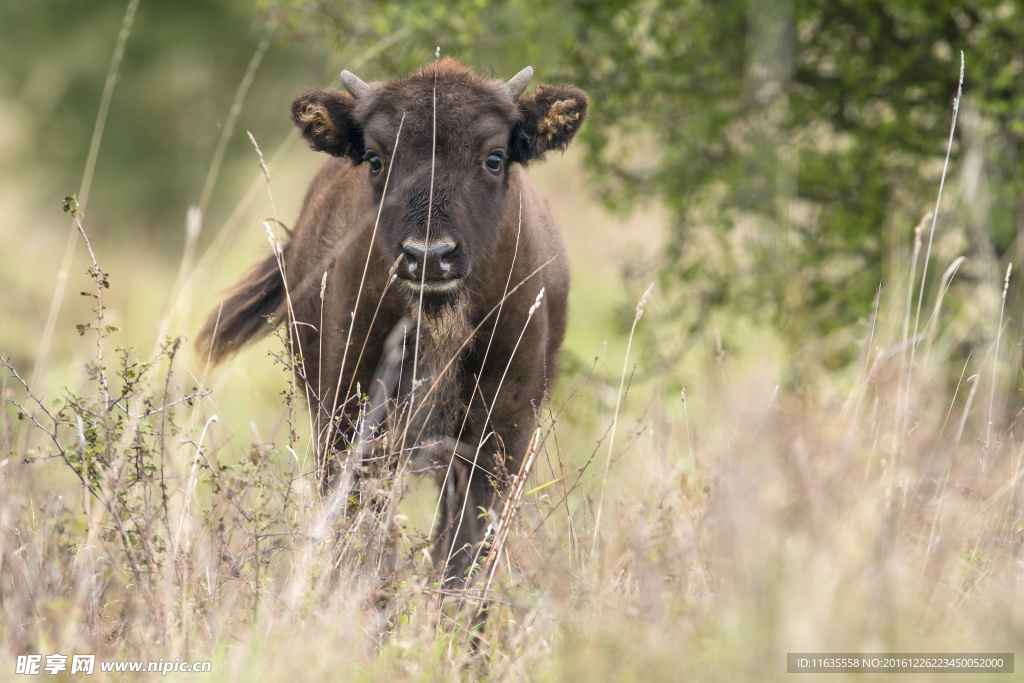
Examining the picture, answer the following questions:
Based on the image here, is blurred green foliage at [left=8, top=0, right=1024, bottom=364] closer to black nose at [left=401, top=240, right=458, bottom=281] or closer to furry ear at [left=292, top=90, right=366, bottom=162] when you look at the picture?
furry ear at [left=292, top=90, right=366, bottom=162]

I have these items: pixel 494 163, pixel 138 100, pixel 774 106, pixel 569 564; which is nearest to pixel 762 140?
pixel 774 106

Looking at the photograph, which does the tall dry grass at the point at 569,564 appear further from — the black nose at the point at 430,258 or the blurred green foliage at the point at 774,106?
the blurred green foliage at the point at 774,106

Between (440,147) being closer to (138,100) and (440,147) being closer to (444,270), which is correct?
(444,270)

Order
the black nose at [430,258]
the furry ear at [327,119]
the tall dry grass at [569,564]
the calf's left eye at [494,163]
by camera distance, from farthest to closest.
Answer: the furry ear at [327,119] < the calf's left eye at [494,163] < the black nose at [430,258] < the tall dry grass at [569,564]

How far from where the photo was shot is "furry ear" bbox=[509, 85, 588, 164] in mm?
5344

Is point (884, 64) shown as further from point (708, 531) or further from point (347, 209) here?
point (708, 531)

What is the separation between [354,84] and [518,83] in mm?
933

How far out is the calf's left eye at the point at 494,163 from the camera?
16.9 feet

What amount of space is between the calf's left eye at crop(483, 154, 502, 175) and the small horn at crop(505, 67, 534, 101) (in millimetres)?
416

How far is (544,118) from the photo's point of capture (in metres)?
5.36

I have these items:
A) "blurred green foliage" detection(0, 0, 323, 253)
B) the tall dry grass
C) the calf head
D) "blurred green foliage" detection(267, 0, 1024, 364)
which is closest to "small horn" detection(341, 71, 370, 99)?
the calf head

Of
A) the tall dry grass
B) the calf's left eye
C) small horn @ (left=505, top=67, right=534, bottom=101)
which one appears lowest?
the tall dry grass

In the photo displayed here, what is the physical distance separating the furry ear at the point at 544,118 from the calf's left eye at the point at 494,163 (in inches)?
7.3

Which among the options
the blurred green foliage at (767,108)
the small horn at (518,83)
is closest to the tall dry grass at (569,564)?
the small horn at (518,83)
